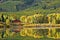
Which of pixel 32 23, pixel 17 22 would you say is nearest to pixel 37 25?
pixel 32 23

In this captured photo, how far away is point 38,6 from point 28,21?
36.9m

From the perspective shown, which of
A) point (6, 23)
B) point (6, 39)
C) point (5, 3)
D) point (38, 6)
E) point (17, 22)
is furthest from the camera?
point (5, 3)

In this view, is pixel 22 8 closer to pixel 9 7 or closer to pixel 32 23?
pixel 9 7

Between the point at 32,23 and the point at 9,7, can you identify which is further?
the point at 9,7

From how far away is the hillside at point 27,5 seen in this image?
383 ft

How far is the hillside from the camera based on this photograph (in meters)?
117

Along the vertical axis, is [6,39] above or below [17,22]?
above

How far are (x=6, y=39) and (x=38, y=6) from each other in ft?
243

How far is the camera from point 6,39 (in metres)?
47.1

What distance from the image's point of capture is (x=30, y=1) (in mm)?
132250

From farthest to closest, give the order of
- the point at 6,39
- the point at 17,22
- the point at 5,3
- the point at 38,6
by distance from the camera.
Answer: the point at 5,3, the point at 38,6, the point at 17,22, the point at 6,39

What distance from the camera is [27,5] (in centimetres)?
12938

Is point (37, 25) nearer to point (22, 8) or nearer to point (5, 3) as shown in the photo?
point (22, 8)

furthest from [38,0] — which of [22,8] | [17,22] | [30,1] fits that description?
[17,22]
